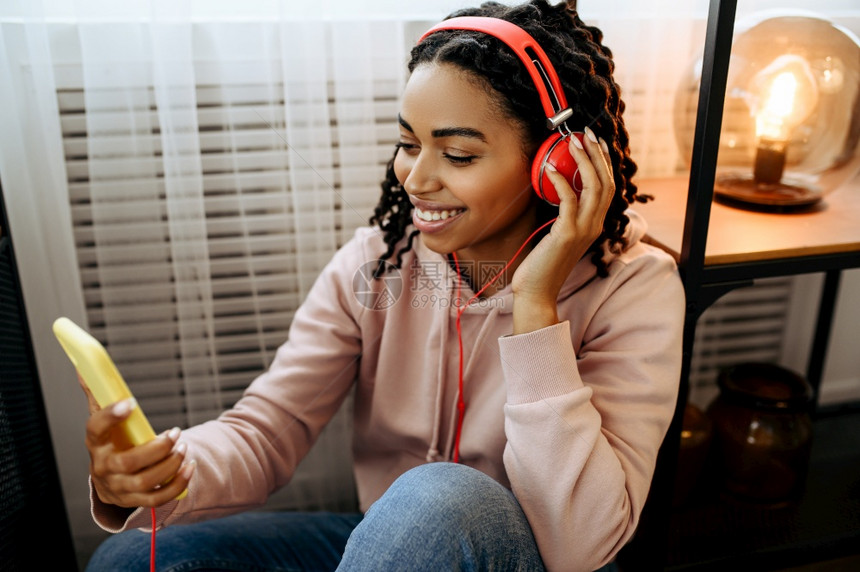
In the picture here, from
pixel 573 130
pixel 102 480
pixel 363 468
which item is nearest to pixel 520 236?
pixel 573 130

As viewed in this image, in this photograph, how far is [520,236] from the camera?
0.99m

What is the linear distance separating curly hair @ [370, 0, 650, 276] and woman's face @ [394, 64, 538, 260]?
2 centimetres

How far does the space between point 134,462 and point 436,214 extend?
42cm

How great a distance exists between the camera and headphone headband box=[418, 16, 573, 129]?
0.83 metres

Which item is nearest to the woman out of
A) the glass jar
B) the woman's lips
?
the woman's lips

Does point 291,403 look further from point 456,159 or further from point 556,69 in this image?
point 556,69

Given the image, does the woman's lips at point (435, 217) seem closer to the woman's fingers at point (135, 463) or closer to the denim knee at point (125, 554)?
the woman's fingers at point (135, 463)

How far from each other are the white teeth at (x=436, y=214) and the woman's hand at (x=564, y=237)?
0.10 meters

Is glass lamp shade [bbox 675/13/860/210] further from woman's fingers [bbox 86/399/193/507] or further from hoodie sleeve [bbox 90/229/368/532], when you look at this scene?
woman's fingers [bbox 86/399/193/507]

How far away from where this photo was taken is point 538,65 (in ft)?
2.77

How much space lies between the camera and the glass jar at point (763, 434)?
129 cm

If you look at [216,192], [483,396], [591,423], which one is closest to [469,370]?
Result: [483,396]

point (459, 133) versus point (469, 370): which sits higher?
point (459, 133)

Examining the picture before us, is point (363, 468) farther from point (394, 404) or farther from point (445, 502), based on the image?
point (445, 502)
